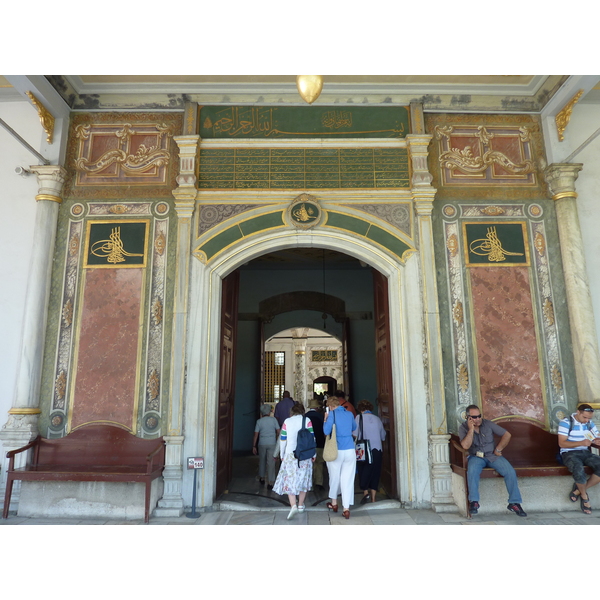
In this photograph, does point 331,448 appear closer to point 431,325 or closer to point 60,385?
point 431,325

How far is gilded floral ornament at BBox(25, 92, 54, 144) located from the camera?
14.7 feet

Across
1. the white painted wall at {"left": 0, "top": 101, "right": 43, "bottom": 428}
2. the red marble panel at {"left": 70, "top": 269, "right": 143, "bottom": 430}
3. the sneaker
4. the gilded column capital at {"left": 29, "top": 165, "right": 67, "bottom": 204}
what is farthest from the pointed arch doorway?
the white painted wall at {"left": 0, "top": 101, "right": 43, "bottom": 428}

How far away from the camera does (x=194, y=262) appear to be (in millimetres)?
4633

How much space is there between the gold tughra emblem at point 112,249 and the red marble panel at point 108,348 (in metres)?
0.13

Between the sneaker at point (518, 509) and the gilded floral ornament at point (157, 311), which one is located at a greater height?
the gilded floral ornament at point (157, 311)

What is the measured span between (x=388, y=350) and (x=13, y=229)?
4058 millimetres

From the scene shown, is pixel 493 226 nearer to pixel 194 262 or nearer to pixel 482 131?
pixel 482 131

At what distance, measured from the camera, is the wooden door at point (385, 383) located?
15.3 ft

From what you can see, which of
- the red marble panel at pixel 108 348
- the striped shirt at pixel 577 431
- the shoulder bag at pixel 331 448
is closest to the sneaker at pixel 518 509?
the striped shirt at pixel 577 431

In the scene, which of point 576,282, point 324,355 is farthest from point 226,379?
point 324,355

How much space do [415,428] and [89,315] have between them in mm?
3345

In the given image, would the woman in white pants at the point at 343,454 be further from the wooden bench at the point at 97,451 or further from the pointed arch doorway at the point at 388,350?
the wooden bench at the point at 97,451

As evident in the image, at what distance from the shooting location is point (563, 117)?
480 cm

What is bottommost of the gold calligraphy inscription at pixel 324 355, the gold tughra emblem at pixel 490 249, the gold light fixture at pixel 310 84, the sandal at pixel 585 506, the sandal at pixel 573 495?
the sandal at pixel 585 506
